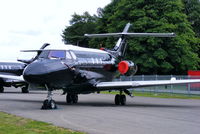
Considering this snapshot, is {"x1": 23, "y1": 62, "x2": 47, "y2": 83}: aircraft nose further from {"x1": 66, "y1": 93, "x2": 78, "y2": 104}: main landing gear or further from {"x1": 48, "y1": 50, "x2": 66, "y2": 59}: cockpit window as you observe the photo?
{"x1": 66, "y1": 93, "x2": 78, "y2": 104}: main landing gear

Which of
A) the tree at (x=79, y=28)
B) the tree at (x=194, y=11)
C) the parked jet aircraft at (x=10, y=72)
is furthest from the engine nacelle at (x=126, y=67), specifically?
the tree at (x=79, y=28)

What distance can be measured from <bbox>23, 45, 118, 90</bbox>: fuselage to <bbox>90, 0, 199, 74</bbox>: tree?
2483cm

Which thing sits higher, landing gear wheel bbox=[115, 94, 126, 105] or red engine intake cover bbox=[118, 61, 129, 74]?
red engine intake cover bbox=[118, 61, 129, 74]

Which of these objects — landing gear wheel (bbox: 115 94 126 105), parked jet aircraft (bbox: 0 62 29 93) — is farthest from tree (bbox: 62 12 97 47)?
landing gear wheel (bbox: 115 94 126 105)

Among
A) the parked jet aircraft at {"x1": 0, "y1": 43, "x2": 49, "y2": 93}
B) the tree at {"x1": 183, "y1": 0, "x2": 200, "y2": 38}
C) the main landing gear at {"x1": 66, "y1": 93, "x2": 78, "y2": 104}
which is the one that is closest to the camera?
the main landing gear at {"x1": 66, "y1": 93, "x2": 78, "y2": 104}

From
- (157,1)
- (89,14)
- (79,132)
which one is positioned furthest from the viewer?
(89,14)

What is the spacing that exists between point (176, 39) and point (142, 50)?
502cm

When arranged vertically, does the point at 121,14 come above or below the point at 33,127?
above

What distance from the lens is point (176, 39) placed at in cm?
4556

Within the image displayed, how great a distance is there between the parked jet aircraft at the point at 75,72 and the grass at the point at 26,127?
3660 mm

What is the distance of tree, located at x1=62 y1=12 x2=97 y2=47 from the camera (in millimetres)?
70012

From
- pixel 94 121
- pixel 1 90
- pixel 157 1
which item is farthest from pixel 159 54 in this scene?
pixel 94 121

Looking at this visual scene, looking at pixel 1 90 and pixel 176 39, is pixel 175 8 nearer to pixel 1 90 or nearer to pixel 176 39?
pixel 176 39

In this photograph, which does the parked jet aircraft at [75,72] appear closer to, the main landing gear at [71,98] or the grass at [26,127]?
the main landing gear at [71,98]
